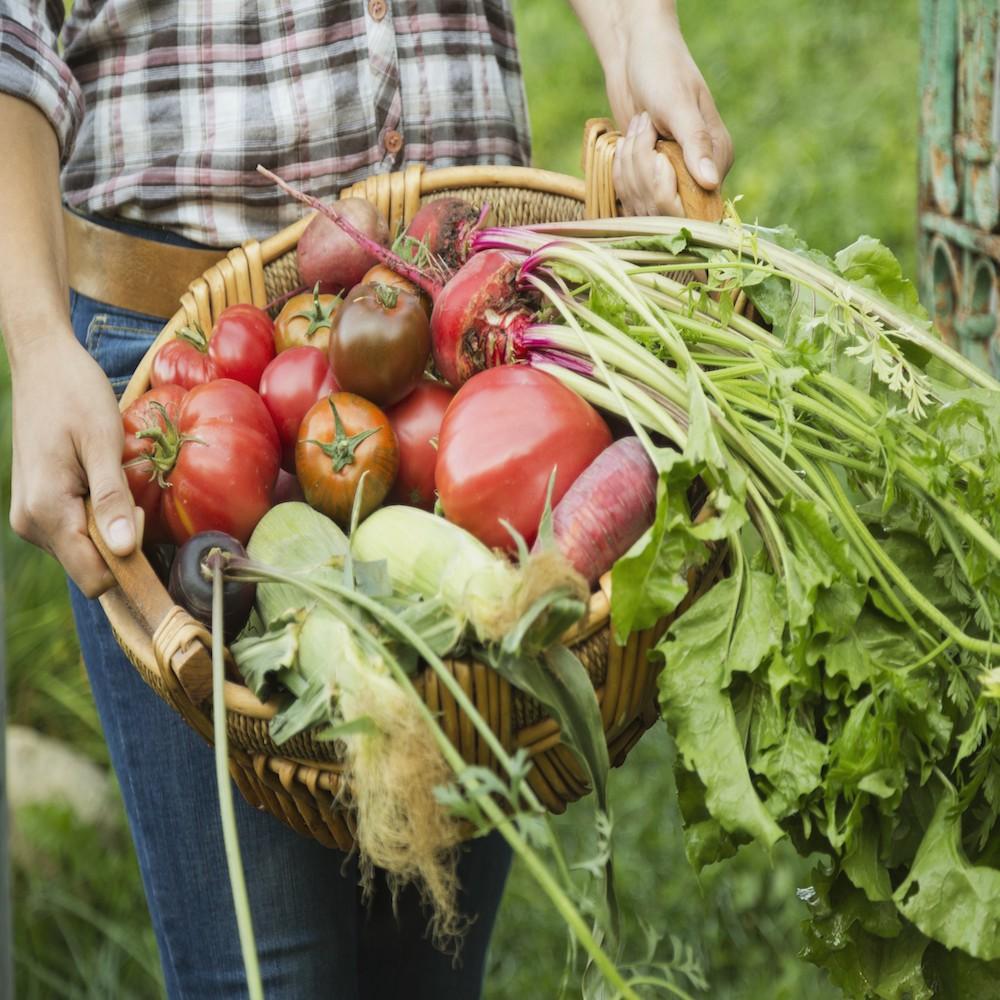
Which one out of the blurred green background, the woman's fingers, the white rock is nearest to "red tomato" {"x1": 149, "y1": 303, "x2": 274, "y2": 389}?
the woman's fingers

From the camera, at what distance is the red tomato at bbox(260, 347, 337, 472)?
1.27 meters

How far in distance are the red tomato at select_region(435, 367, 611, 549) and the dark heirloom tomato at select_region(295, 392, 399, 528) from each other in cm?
8

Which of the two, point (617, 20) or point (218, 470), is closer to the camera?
point (218, 470)

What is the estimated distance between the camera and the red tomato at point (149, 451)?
117 centimetres

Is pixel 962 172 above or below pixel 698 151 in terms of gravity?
below

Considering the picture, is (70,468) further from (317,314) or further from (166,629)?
(317,314)

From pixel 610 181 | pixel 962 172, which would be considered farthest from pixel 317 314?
pixel 962 172

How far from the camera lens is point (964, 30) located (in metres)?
1.72

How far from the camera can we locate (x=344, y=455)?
1.15m

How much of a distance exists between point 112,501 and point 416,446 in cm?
→ 30

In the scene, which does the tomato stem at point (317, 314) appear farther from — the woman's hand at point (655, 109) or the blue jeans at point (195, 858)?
the woman's hand at point (655, 109)

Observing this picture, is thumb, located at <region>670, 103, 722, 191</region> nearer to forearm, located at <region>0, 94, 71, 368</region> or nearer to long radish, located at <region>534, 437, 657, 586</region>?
long radish, located at <region>534, 437, 657, 586</region>

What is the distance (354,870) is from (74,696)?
140cm

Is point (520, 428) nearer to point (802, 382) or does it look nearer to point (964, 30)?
point (802, 382)
